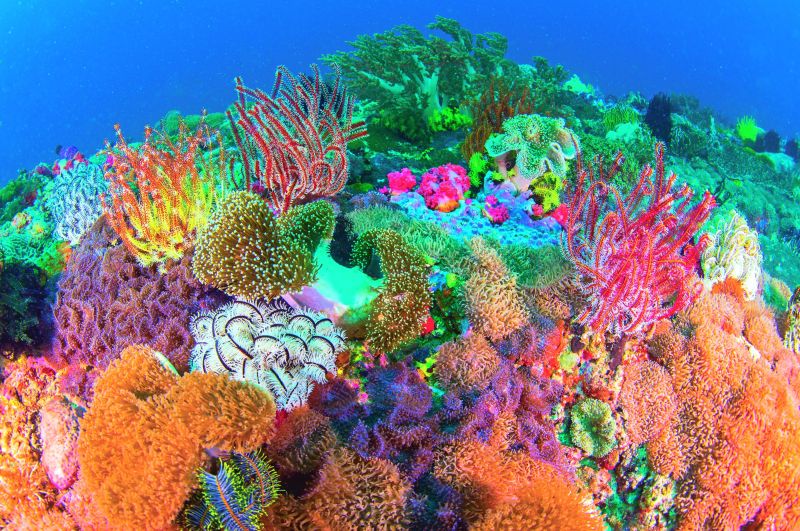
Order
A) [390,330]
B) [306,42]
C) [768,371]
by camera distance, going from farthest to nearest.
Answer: [306,42]
[768,371]
[390,330]

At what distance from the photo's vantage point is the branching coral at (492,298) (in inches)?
148

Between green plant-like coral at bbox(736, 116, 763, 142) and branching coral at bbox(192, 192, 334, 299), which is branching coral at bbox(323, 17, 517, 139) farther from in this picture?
green plant-like coral at bbox(736, 116, 763, 142)

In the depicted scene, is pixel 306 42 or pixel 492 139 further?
pixel 306 42

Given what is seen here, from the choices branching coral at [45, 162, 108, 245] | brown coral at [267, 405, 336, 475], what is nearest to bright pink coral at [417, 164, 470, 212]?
brown coral at [267, 405, 336, 475]

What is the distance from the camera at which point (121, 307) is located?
3.92 m

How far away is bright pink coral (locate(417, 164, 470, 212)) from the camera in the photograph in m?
5.55

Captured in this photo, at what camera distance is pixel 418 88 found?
8453mm

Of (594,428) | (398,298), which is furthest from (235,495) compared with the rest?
(594,428)

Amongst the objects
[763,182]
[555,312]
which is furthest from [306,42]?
[555,312]

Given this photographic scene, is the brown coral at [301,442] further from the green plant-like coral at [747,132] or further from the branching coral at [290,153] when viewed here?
the green plant-like coral at [747,132]

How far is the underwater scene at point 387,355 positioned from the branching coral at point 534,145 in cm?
3

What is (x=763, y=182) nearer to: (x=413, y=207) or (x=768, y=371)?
(x=768, y=371)

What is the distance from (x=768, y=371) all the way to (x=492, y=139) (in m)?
3.99

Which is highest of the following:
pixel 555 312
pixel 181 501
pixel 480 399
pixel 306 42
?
pixel 306 42
